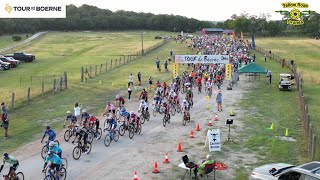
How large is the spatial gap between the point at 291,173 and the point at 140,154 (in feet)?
30.5

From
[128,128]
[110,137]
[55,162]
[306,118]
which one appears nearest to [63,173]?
[55,162]

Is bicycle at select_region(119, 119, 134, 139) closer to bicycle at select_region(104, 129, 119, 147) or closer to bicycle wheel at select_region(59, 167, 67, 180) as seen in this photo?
bicycle at select_region(104, 129, 119, 147)

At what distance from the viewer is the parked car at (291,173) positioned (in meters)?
12.1

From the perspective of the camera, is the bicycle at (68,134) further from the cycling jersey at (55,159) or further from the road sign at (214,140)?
the road sign at (214,140)

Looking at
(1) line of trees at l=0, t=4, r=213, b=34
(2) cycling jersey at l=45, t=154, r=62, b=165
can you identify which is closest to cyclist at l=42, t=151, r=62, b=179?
(2) cycling jersey at l=45, t=154, r=62, b=165

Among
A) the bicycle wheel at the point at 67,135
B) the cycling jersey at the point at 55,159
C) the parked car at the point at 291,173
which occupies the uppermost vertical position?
the parked car at the point at 291,173

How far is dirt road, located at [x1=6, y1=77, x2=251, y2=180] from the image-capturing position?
1786 centimetres

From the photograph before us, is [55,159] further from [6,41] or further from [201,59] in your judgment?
[6,41]

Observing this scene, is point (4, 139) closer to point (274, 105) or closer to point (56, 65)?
point (274, 105)

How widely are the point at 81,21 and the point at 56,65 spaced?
351 ft

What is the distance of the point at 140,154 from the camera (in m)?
20.6

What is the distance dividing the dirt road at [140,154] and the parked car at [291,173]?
3.15m

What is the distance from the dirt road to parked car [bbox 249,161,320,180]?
3.15 m

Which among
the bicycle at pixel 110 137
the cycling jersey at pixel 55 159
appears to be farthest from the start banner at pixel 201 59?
the cycling jersey at pixel 55 159
